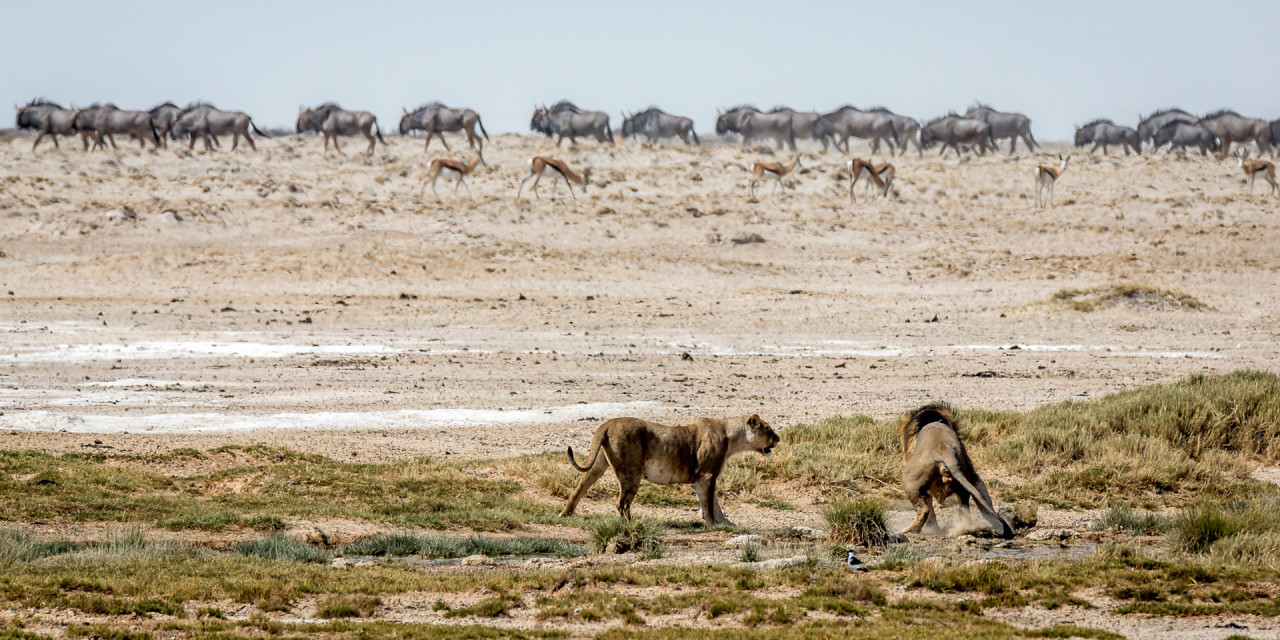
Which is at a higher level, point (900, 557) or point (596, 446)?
point (596, 446)

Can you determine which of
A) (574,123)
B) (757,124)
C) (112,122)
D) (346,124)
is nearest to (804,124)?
(757,124)

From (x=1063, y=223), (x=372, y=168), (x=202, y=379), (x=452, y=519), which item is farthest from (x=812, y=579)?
(x=372, y=168)

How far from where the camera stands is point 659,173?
151 feet

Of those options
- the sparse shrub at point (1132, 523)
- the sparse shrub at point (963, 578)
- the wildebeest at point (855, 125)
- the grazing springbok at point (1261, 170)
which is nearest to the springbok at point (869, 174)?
the grazing springbok at point (1261, 170)

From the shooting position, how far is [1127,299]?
91.4 feet

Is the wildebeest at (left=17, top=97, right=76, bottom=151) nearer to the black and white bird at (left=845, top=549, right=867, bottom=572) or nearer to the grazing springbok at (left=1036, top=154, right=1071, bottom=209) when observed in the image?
the grazing springbok at (left=1036, top=154, right=1071, bottom=209)

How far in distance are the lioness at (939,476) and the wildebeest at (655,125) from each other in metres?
63.5

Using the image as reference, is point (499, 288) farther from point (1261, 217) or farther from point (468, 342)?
point (1261, 217)

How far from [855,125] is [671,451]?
59956 mm

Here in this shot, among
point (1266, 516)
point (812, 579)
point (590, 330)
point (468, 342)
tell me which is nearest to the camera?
point (812, 579)

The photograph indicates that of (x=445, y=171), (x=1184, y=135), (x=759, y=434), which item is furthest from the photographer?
(x=1184, y=135)

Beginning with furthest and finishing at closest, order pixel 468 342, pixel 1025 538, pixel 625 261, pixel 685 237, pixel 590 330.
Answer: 1. pixel 685 237
2. pixel 625 261
3. pixel 590 330
4. pixel 468 342
5. pixel 1025 538

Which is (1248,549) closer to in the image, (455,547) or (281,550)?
(455,547)

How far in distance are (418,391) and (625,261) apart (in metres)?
15.5
